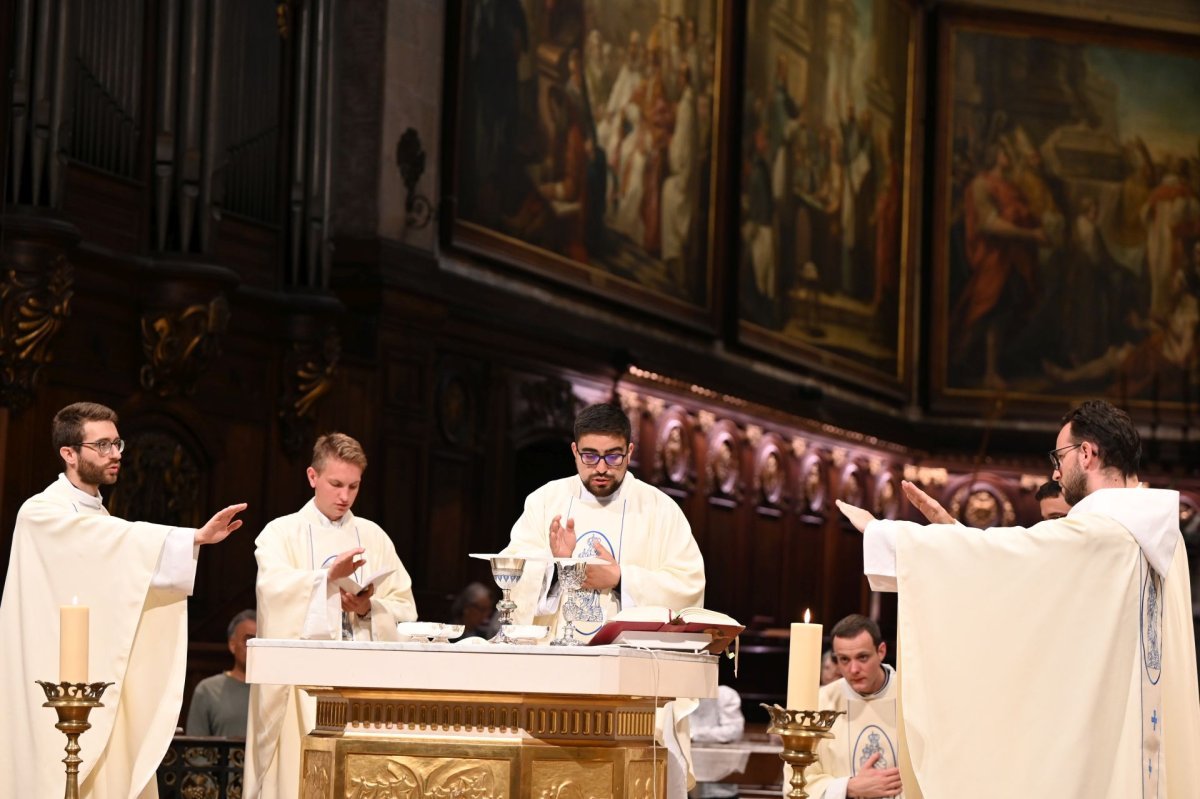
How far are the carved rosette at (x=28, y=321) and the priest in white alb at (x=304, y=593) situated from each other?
253 cm

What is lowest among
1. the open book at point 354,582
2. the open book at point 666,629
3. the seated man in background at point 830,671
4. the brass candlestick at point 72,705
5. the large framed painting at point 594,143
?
the seated man in background at point 830,671

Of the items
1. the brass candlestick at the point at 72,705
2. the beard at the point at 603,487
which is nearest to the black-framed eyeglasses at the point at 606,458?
the beard at the point at 603,487

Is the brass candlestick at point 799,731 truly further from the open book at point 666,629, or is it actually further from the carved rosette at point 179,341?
the carved rosette at point 179,341

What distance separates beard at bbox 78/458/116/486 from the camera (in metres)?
6.18

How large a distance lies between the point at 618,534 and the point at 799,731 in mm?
1607

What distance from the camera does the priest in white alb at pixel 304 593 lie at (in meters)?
6.41

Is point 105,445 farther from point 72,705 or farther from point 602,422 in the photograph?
point 602,422

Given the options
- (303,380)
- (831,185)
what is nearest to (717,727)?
(303,380)


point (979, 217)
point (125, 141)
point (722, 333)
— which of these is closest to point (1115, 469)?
point (125, 141)

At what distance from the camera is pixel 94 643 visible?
611 cm

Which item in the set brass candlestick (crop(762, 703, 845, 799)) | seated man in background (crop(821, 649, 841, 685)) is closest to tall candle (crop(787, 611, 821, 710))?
brass candlestick (crop(762, 703, 845, 799))

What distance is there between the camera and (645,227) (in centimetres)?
1541

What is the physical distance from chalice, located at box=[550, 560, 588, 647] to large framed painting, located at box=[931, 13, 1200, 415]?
15.5 m

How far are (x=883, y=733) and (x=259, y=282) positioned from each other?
557cm
